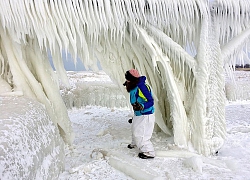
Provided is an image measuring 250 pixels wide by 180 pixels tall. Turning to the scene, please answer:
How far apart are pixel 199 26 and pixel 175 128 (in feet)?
4.40

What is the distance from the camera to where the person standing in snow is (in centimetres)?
267

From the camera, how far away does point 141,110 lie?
271 cm

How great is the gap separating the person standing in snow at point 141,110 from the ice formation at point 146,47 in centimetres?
35

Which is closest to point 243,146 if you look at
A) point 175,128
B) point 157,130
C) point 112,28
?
point 175,128

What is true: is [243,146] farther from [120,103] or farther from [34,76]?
[120,103]

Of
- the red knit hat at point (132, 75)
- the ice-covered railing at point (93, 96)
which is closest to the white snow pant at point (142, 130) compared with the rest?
the red knit hat at point (132, 75)

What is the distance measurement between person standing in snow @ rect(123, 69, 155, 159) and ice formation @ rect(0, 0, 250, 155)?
35cm

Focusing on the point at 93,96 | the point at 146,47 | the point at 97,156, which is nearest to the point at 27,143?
the point at 97,156

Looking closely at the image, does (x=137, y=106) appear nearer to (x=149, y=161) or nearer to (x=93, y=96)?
(x=149, y=161)

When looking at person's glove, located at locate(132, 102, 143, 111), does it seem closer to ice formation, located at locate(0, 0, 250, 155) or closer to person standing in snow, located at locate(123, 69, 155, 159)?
person standing in snow, located at locate(123, 69, 155, 159)

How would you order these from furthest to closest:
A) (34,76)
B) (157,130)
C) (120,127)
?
(120,127)
(157,130)
(34,76)

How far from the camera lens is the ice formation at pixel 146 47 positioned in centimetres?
257

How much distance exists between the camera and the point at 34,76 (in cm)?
290

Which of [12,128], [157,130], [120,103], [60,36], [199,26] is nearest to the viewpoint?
[12,128]
